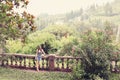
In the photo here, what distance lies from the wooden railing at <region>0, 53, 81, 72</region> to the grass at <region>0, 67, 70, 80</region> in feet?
1.41

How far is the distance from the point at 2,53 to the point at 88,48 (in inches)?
193

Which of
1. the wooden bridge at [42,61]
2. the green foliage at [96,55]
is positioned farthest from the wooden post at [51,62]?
the green foliage at [96,55]

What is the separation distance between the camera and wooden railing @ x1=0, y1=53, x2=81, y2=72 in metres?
17.0

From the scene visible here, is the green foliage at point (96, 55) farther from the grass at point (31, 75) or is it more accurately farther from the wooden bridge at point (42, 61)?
the wooden bridge at point (42, 61)

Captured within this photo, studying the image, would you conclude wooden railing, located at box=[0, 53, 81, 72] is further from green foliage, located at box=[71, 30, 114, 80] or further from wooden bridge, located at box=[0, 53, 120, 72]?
green foliage, located at box=[71, 30, 114, 80]

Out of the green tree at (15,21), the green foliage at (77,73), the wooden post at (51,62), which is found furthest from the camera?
the wooden post at (51,62)

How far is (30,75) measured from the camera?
16.6 metres

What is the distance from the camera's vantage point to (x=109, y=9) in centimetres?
16675

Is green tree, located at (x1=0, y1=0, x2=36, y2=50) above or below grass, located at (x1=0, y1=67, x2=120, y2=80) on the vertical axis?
above

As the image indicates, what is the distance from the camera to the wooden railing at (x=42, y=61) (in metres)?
17.0

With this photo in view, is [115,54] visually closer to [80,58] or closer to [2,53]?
[80,58]

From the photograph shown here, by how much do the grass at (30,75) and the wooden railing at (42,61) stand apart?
43 cm

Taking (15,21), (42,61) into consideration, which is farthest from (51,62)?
(15,21)

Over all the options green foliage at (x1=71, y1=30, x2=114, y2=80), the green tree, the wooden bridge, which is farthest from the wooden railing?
the green tree
